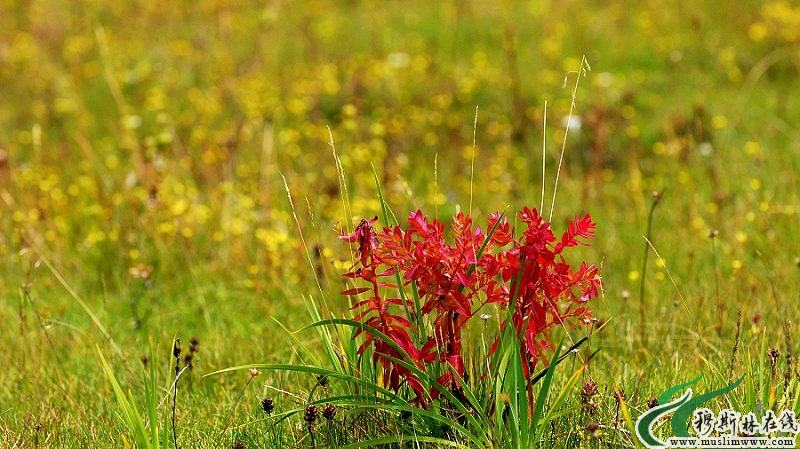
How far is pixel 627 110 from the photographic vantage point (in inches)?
247

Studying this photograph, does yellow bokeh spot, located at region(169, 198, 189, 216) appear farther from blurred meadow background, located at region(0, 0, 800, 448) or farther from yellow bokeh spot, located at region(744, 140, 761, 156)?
yellow bokeh spot, located at region(744, 140, 761, 156)

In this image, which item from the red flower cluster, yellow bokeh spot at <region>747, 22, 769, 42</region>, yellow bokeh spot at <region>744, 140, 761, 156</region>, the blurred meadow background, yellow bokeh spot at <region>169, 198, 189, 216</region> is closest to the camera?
the red flower cluster

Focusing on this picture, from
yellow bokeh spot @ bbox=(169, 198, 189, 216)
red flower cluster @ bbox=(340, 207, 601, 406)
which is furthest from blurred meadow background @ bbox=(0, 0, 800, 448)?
red flower cluster @ bbox=(340, 207, 601, 406)

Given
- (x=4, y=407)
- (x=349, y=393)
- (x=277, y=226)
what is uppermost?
(x=277, y=226)

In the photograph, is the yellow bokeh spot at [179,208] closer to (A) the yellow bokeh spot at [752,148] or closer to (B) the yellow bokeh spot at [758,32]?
(A) the yellow bokeh spot at [752,148]

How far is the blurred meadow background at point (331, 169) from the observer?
3273 mm

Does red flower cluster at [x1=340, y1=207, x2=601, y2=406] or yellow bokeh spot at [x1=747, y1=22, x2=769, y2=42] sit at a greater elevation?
yellow bokeh spot at [x1=747, y1=22, x2=769, y2=42]

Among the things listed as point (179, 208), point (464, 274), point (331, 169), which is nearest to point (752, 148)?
point (331, 169)

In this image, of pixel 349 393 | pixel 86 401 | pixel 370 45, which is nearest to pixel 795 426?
pixel 349 393

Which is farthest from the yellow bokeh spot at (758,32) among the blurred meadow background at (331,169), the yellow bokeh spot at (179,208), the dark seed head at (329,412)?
the dark seed head at (329,412)

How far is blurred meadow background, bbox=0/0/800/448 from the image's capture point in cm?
327

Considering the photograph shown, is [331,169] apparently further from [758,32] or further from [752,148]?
[758,32]

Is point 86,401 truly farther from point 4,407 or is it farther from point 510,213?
point 510,213

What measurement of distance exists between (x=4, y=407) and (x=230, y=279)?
1.43m
